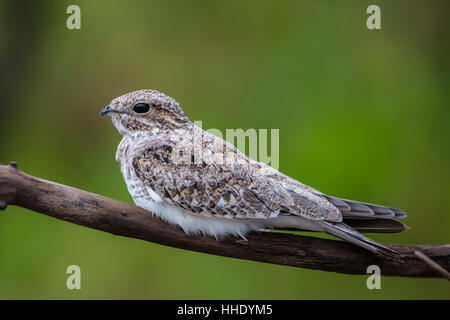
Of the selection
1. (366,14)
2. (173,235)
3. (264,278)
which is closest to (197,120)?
(264,278)

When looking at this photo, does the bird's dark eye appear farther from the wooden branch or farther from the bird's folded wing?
the wooden branch

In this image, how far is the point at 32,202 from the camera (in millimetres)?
2447

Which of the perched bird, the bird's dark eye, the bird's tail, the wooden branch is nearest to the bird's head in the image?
the bird's dark eye

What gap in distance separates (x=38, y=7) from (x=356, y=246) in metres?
3.73

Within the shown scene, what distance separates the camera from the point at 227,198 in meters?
2.51

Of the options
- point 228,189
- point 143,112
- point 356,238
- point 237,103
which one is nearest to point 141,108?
point 143,112

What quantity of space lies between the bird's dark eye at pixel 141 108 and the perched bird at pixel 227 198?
17cm

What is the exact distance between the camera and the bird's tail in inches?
94.6

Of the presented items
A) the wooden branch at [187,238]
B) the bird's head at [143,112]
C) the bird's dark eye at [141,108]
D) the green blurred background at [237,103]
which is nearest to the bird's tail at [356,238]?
the wooden branch at [187,238]

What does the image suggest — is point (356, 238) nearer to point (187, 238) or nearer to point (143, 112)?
point (187, 238)

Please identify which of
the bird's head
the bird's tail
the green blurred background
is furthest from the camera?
the green blurred background

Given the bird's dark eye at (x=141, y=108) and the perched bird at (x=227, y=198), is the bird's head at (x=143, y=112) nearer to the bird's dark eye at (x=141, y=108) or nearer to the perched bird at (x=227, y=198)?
the bird's dark eye at (x=141, y=108)

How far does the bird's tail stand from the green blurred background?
6.39ft

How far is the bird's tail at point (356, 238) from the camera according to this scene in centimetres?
240
